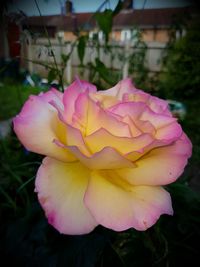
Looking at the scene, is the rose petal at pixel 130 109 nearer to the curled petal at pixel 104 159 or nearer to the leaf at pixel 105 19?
the curled petal at pixel 104 159

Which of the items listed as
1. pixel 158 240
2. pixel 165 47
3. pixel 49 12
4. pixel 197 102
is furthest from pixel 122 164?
pixel 165 47

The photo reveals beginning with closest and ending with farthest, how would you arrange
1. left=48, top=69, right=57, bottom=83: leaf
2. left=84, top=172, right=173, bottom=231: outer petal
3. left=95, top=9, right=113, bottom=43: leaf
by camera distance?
left=84, top=172, right=173, bottom=231: outer petal → left=48, top=69, right=57, bottom=83: leaf → left=95, top=9, right=113, bottom=43: leaf

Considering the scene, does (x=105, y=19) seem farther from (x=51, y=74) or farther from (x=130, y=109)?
(x=130, y=109)

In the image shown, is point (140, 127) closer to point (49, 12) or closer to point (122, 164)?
point (122, 164)

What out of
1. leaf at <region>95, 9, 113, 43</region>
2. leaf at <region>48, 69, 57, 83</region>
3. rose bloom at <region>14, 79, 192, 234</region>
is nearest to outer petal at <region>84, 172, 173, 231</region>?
rose bloom at <region>14, 79, 192, 234</region>

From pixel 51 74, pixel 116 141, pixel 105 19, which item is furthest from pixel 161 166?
pixel 105 19

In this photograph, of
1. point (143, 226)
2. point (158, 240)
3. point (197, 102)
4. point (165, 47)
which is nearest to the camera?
point (143, 226)

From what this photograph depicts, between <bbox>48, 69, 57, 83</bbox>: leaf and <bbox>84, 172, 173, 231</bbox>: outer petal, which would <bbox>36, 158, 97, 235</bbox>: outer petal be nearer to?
<bbox>84, 172, 173, 231</bbox>: outer petal

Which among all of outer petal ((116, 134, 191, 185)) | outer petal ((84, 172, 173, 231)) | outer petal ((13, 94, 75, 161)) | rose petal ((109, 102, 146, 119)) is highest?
rose petal ((109, 102, 146, 119))
